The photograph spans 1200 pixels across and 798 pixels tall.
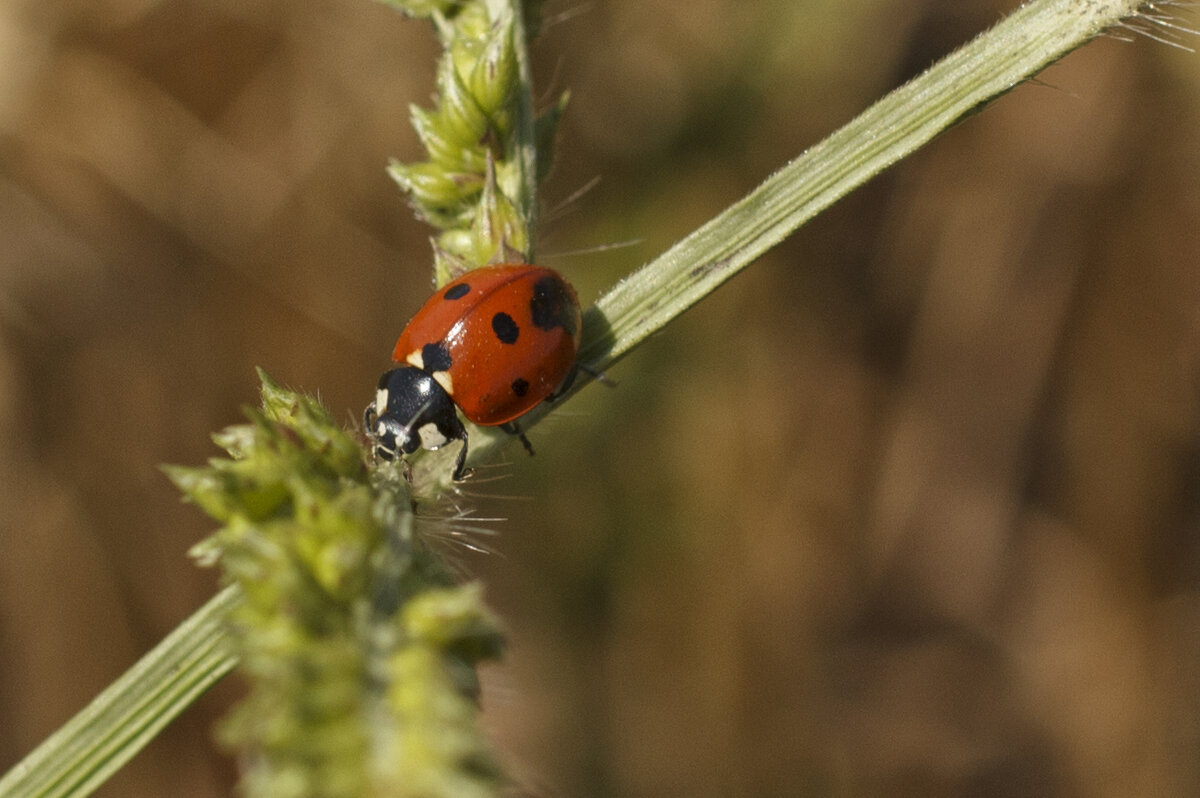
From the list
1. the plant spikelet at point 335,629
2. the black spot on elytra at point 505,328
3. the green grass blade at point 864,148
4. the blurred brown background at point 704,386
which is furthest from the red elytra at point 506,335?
the blurred brown background at point 704,386

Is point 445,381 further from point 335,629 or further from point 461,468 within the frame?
point 335,629

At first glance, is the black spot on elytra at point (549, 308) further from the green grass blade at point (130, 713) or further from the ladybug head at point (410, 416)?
the green grass blade at point (130, 713)

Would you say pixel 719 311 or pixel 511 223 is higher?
pixel 719 311

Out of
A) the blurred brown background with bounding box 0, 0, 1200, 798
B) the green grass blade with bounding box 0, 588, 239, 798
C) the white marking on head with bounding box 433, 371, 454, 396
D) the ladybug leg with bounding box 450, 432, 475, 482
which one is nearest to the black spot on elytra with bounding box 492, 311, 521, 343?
the white marking on head with bounding box 433, 371, 454, 396

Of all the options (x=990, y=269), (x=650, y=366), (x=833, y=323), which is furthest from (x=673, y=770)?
(x=990, y=269)

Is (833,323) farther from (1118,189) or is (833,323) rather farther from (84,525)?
(84,525)

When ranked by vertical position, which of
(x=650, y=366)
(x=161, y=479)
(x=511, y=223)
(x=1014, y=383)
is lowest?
(x=511, y=223)

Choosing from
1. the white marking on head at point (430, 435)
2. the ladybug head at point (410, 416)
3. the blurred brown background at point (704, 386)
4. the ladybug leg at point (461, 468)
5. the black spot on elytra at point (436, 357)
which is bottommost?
the ladybug leg at point (461, 468)
